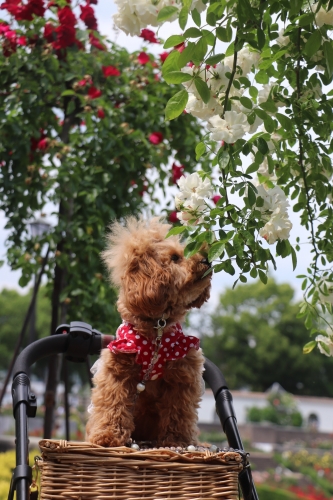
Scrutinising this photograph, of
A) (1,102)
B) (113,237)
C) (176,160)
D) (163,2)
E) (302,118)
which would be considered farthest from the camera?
A: (176,160)

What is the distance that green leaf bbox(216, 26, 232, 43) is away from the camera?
1.47m

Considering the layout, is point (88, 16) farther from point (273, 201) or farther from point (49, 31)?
point (273, 201)

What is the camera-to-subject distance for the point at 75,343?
1.96 m

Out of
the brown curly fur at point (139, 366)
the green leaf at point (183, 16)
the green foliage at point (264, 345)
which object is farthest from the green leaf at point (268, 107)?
the green foliage at point (264, 345)

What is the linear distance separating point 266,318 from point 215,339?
4.06 meters

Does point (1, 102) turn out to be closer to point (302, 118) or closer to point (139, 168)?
point (139, 168)

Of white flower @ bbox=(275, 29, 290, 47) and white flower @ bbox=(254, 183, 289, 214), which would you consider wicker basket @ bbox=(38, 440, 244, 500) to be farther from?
white flower @ bbox=(275, 29, 290, 47)

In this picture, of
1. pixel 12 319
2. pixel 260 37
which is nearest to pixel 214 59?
pixel 260 37

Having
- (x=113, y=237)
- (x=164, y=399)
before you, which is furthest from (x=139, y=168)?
(x=164, y=399)

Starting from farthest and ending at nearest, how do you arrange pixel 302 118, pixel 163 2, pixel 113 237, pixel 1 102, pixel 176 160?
1. pixel 176 160
2. pixel 1 102
3. pixel 113 237
4. pixel 302 118
5. pixel 163 2

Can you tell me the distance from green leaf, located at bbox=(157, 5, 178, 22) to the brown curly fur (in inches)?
27.3

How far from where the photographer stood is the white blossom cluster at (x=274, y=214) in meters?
1.68

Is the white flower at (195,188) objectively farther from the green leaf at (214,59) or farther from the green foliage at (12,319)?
the green foliage at (12,319)

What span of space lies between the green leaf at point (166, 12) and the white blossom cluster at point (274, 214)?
0.49 metres
